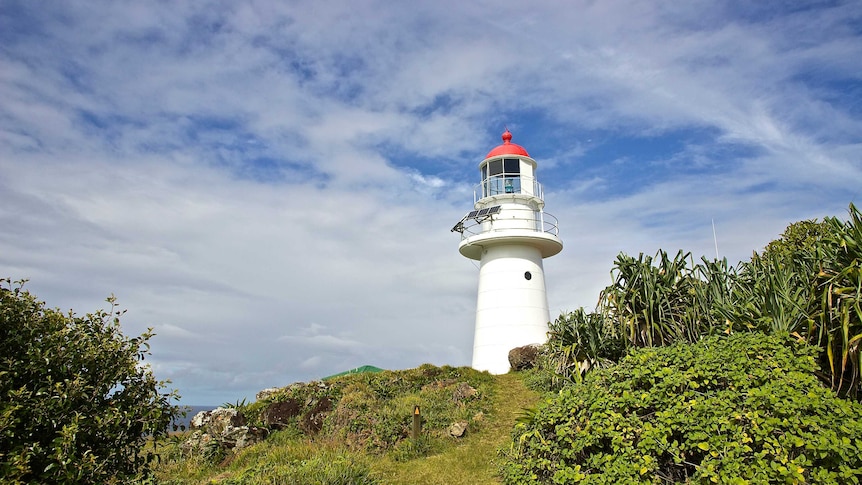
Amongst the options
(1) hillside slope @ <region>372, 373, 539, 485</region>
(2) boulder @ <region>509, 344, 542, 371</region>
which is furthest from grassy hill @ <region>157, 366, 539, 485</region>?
(2) boulder @ <region>509, 344, 542, 371</region>

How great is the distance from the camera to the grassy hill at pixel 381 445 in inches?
378

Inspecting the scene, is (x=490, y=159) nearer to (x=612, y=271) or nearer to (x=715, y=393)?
(x=612, y=271)

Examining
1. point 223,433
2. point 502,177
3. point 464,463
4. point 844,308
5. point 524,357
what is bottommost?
point 464,463

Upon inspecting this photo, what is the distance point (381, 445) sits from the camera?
1208 cm

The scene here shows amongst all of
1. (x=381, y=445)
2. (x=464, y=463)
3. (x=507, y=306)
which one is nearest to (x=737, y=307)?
(x=464, y=463)

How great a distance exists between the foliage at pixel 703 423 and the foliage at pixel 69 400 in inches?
177

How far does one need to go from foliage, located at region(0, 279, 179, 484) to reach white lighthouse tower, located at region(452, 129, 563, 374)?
49.7 ft

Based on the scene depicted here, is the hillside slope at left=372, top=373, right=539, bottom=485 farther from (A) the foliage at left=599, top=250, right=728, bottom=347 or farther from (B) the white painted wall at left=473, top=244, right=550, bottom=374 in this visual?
(B) the white painted wall at left=473, top=244, right=550, bottom=374

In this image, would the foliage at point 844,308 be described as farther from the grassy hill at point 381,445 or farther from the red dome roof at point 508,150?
the red dome roof at point 508,150

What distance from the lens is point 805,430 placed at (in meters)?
6.10

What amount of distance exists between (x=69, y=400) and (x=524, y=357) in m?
15.3

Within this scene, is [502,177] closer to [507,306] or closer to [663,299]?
[507,306]

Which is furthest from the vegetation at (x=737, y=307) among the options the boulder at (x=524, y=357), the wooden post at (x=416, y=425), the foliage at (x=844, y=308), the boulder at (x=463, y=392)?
the boulder at (x=524, y=357)

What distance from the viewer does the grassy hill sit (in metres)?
9.61
